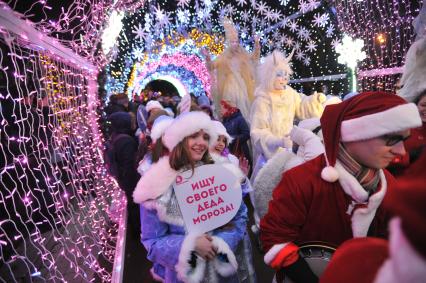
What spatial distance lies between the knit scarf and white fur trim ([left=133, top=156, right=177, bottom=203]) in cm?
124

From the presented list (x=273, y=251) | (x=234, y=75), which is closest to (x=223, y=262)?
(x=273, y=251)

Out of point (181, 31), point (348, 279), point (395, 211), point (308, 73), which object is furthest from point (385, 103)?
point (181, 31)

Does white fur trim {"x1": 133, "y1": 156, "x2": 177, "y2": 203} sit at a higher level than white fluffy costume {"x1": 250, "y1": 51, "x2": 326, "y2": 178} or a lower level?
lower

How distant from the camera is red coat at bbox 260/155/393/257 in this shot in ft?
6.31

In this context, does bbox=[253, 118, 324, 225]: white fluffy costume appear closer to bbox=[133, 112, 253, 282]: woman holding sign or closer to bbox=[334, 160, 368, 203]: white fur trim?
bbox=[133, 112, 253, 282]: woman holding sign

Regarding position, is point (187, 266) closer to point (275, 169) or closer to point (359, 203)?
point (275, 169)

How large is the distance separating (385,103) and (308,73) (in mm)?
13505

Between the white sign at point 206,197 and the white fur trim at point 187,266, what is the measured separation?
0.13 metres

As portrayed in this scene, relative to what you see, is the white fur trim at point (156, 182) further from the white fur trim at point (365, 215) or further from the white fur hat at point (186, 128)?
the white fur trim at point (365, 215)

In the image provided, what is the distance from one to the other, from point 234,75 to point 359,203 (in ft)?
23.3

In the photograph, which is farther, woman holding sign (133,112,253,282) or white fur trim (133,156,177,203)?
white fur trim (133,156,177,203)

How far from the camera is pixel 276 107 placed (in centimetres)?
524

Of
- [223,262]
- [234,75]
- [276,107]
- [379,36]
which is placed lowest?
[223,262]

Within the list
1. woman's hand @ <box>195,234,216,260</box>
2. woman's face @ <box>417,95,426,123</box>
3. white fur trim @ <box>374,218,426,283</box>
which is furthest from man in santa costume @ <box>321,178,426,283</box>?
woman's face @ <box>417,95,426,123</box>
